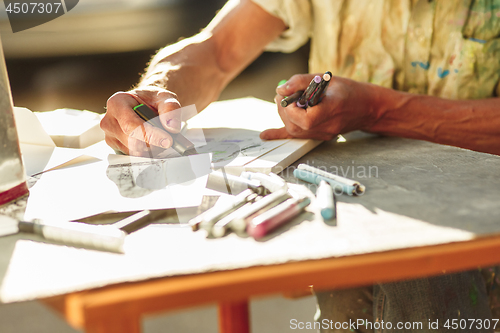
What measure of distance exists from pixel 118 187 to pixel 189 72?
1.56 ft

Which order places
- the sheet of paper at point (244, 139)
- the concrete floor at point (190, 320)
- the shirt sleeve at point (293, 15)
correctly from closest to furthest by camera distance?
the sheet of paper at point (244, 139) → the shirt sleeve at point (293, 15) → the concrete floor at point (190, 320)

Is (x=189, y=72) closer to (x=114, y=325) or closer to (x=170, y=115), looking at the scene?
(x=170, y=115)

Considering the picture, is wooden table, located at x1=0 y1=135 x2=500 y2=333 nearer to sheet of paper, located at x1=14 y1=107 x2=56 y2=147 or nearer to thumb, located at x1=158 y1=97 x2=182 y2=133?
thumb, located at x1=158 y1=97 x2=182 y2=133

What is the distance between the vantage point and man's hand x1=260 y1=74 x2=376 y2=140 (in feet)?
1.97

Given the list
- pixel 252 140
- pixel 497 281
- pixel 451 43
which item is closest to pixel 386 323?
pixel 497 281

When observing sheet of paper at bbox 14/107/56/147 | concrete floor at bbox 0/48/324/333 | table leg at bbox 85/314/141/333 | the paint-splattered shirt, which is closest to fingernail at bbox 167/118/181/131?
sheet of paper at bbox 14/107/56/147

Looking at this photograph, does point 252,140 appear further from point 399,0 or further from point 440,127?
point 399,0

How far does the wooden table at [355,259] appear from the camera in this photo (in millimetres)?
263

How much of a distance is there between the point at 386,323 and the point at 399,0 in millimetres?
672

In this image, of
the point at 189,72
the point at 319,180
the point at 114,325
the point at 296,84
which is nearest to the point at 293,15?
the point at 189,72

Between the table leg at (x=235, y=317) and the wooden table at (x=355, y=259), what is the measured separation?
11.2 inches

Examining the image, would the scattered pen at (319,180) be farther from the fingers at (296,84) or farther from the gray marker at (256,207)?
the fingers at (296,84)

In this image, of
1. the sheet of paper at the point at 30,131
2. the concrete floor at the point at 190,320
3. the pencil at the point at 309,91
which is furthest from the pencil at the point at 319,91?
the concrete floor at the point at 190,320

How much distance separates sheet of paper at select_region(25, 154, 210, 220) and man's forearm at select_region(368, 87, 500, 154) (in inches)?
14.0
